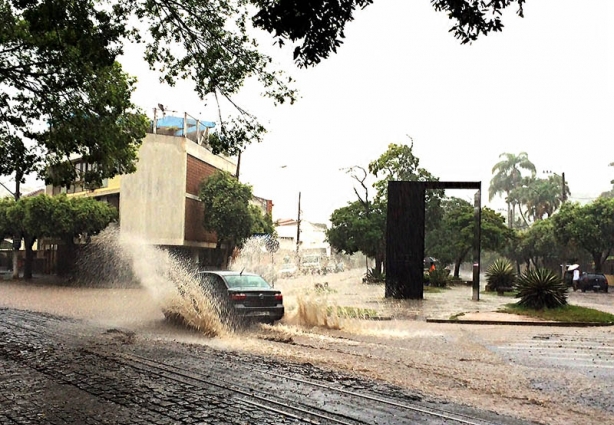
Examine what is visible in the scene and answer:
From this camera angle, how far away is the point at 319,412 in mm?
7145

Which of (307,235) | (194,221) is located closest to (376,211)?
(194,221)

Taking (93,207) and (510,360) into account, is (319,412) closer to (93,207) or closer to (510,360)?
(510,360)

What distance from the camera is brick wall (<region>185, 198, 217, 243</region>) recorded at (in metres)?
45.7

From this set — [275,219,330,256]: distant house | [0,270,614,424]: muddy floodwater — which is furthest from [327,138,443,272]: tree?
[275,219,330,256]: distant house

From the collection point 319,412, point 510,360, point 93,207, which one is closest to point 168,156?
point 93,207

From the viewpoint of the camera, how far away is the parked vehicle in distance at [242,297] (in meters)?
15.6

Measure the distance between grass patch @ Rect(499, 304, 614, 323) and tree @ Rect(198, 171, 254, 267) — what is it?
26621 mm

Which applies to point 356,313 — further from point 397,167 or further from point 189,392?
point 397,167

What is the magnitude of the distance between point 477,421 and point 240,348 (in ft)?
21.2

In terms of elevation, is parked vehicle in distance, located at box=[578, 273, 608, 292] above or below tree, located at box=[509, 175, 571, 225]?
below

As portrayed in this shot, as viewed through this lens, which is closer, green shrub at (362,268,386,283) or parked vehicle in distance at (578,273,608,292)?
parked vehicle in distance at (578,273,608,292)

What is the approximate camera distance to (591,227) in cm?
4988

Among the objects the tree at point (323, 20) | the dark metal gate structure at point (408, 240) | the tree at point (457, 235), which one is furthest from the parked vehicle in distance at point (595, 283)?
the tree at point (323, 20)

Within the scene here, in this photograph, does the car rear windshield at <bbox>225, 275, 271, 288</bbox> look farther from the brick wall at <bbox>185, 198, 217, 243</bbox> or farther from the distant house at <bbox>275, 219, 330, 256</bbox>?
the distant house at <bbox>275, 219, 330, 256</bbox>
